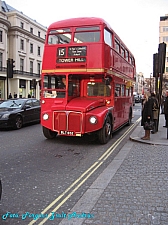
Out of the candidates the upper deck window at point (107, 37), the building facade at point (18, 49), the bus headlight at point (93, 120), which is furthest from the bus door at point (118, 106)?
the building facade at point (18, 49)

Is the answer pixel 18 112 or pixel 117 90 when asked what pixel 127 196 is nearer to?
pixel 117 90

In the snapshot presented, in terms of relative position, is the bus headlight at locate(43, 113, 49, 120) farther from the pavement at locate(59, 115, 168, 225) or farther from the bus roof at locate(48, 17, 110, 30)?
the bus roof at locate(48, 17, 110, 30)

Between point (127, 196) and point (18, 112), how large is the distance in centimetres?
913

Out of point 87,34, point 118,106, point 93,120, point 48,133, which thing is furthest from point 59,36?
point 118,106

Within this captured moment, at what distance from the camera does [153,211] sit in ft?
11.7

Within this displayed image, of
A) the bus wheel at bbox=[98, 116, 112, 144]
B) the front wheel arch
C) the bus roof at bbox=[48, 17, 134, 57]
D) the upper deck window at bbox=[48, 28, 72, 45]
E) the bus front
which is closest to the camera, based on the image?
the bus front

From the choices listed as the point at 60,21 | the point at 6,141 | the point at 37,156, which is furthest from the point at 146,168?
the point at 60,21

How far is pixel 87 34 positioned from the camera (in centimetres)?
850

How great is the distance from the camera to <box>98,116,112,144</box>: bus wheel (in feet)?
27.6

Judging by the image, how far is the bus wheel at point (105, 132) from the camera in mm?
8398

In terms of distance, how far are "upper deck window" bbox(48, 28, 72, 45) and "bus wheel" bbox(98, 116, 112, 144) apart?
123 inches

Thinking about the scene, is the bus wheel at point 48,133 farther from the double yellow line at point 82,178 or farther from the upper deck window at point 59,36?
the upper deck window at point 59,36

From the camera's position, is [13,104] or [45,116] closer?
[45,116]

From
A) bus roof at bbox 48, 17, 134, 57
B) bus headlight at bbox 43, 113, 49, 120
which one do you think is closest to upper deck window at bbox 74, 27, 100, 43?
bus roof at bbox 48, 17, 134, 57
